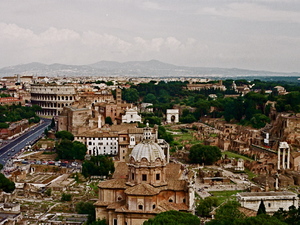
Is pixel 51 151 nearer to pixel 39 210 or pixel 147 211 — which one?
pixel 39 210

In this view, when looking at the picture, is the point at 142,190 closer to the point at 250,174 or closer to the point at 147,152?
the point at 147,152

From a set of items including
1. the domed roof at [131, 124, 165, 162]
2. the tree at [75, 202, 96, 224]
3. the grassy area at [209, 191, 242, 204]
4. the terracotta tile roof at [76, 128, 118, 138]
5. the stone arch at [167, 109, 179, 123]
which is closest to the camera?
the domed roof at [131, 124, 165, 162]

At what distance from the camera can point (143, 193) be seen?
94.7ft

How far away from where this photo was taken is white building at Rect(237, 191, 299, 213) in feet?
119

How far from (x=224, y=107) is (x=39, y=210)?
62.8 metres

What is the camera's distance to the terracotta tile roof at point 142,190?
94.8 feet

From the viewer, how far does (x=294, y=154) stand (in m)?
53.0

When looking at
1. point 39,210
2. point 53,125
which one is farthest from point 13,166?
point 53,125

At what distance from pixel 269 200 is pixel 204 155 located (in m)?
18.4

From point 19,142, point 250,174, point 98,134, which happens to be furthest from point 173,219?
point 19,142

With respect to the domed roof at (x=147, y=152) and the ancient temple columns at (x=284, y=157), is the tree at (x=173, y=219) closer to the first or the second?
the domed roof at (x=147, y=152)

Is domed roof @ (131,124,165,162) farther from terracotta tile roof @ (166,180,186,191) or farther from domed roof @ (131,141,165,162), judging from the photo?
terracotta tile roof @ (166,180,186,191)

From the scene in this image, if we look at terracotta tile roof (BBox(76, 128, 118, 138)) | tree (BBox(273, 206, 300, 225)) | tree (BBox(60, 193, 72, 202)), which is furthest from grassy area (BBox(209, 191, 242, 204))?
terracotta tile roof (BBox(76, 128, 118, 138))

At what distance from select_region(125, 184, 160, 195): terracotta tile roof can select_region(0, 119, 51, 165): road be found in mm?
27996
